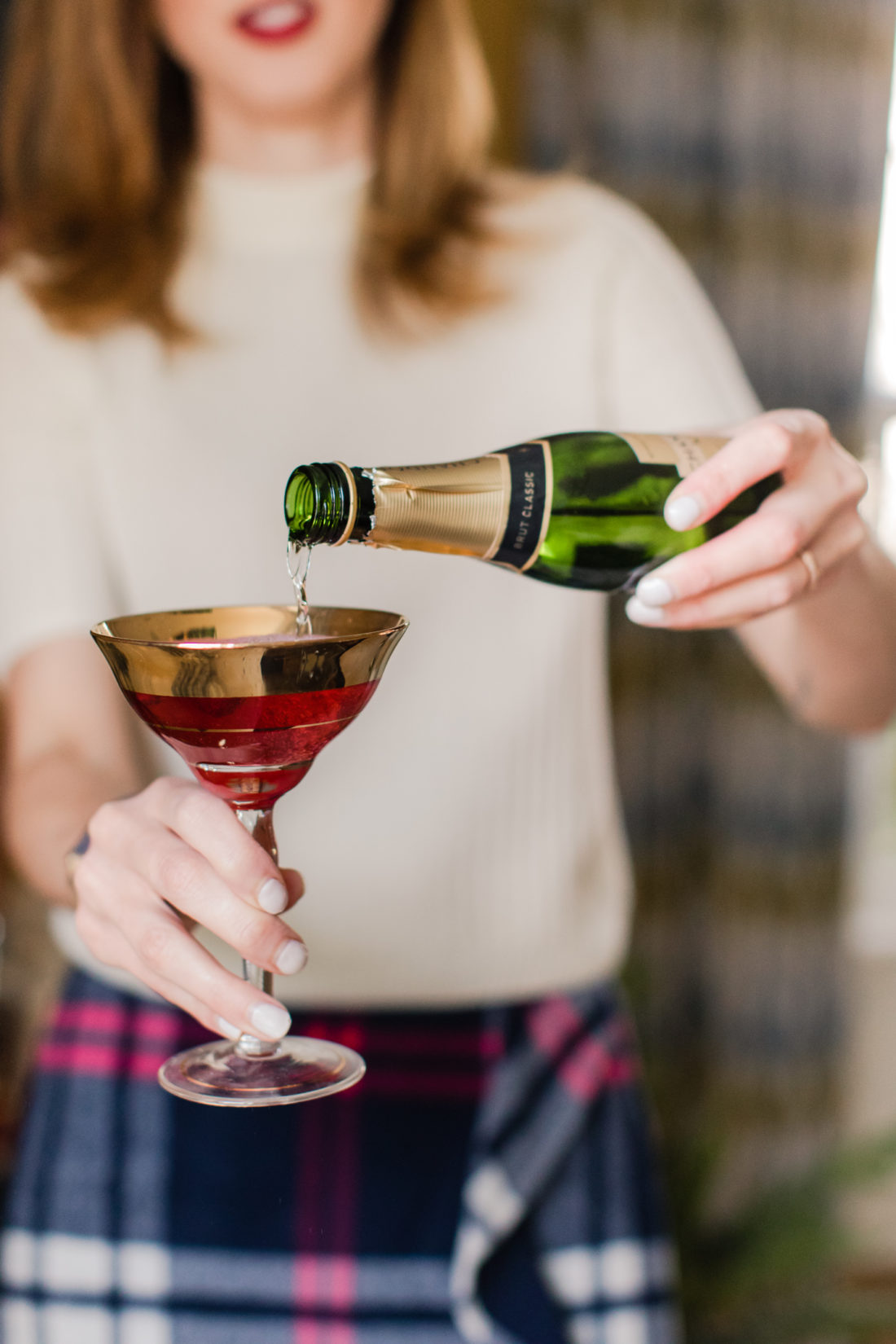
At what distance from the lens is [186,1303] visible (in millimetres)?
666

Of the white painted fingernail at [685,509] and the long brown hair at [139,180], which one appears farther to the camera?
the long brown hair at [139,180]

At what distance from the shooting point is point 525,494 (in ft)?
1.65

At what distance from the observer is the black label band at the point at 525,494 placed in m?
0.50

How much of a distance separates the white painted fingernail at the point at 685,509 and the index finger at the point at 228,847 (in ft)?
0.61

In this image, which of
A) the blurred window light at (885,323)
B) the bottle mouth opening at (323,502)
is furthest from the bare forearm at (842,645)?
the blurred window light at (885,323)

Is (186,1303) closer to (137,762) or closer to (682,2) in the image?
(137,762)

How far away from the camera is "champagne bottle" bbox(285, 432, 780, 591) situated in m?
0.43

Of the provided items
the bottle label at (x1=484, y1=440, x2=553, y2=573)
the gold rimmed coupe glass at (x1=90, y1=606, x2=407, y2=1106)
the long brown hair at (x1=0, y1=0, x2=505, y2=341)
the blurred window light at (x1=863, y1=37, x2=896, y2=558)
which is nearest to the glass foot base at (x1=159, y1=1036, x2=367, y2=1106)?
the gold rimmed coupe glass at (x1=90, y1=606, x2=407, y2=1106)

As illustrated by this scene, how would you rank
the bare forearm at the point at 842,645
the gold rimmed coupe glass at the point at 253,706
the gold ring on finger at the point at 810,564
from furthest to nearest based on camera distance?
the bare forearm at the point at 842,645 < the gold ring on finger at the point at 810,564 < the gold rimmed coupe glass at the point at 253,706

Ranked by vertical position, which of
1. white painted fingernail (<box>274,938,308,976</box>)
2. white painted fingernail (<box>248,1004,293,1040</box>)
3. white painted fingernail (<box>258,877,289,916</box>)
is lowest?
white painted fingernail (<box>248,1004,293,1040</box>)

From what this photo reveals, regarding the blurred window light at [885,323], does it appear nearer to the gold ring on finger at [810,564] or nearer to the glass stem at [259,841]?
the gold ring on finger at [810,564]

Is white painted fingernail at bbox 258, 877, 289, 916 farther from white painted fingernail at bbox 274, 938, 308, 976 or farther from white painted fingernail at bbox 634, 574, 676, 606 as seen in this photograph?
white painted fingernail at bbox 634, 574, 676, 606

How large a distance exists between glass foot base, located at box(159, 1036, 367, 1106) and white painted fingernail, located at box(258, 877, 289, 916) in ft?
0.21

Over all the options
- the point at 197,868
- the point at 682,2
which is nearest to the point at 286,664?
the point at 197,868
